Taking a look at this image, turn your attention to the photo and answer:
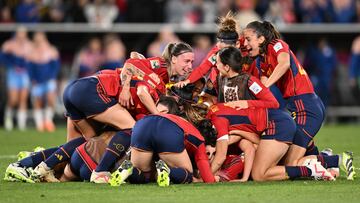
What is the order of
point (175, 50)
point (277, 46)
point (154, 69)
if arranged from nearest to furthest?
point (277, 46), point (175, 50), point (154, 69)

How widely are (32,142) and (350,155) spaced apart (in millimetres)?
7470

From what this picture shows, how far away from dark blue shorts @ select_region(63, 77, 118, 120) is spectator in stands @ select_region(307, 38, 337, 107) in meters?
13.1

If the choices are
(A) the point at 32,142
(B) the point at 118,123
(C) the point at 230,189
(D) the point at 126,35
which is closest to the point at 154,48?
(D) the point at 126,35

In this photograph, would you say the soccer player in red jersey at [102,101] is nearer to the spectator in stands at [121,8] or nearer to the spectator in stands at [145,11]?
the spectator in stands at [145,11]

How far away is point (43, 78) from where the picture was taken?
2106 centimetres

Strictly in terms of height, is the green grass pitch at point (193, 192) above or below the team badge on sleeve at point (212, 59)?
below

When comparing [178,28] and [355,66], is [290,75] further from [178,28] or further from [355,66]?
[355,66]

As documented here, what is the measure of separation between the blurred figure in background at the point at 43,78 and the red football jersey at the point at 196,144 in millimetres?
11826

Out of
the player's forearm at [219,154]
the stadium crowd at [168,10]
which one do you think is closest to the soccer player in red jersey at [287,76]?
the player's forearm at [219,154]

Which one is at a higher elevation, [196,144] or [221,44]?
[221,44]

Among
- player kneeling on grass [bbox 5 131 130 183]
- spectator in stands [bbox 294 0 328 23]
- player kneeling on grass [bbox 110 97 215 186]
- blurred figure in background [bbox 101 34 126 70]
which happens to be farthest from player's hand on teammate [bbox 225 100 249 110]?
spectator in stands [bbox 294 0 328 23]

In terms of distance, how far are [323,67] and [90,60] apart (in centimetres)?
565

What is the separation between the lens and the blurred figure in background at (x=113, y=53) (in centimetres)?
2167

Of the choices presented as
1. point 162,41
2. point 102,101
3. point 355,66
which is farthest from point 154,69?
point 355,66
